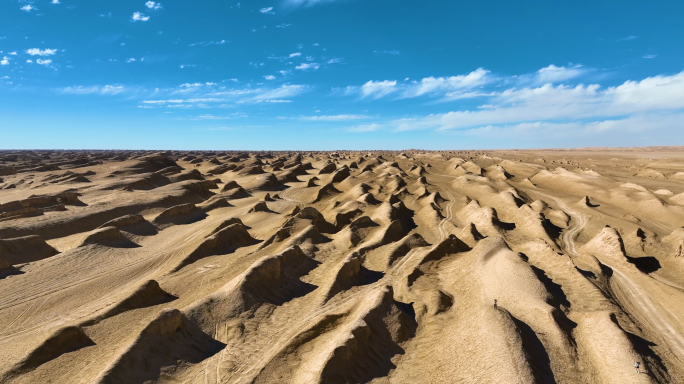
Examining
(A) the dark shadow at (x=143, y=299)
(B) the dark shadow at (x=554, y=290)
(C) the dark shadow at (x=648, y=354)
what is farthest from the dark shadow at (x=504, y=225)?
(A) the dark shadow at (x=143, y=299)

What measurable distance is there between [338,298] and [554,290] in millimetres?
10834

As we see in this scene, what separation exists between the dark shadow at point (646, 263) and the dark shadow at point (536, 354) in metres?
13.5

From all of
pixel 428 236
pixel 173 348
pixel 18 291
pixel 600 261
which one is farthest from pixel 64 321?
pixel 600 261

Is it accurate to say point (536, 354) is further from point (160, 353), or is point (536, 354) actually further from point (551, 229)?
point (551, 229)

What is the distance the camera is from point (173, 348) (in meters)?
13.5

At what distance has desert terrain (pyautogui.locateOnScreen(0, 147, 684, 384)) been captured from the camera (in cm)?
1261

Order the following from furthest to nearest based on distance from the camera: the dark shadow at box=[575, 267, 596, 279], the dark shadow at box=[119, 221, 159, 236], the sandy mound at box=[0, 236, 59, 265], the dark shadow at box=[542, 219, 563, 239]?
1. the dark shadow at box=[542, 219, 563, 239]
2. the dark shadow at box=[119, 221, 159, 236]
3. the sandy mound at box=[0, 236, 59, 265]
4. the dark shadow at box=[575, 267, 596, 279]

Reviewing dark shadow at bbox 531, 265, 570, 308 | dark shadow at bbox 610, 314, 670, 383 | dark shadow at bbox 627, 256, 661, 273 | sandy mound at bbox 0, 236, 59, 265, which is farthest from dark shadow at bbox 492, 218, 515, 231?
sandy mound at bbox 0, 236, 59, 265

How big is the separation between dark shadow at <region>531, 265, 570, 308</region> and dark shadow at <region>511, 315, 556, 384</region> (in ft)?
10.3

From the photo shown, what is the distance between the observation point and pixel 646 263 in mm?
23438

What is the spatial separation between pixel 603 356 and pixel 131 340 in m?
17.1

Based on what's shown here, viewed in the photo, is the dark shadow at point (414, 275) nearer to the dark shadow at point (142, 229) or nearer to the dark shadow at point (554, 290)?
the dark shadow at point (554, 290)

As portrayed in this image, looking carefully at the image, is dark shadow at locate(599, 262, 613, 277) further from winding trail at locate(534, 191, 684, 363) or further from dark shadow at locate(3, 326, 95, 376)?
dark shadow at locate(3, 326, 95, 376)

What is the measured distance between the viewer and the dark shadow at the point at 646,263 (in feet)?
74.0
